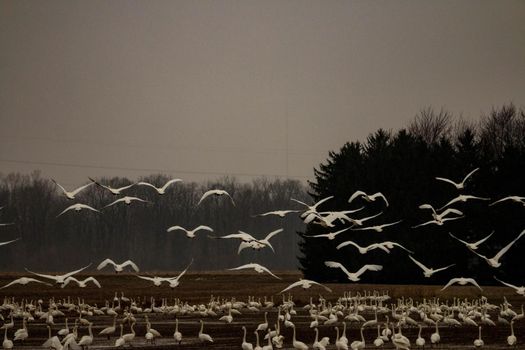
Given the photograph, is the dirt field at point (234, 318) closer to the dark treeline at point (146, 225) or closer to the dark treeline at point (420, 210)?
the dark treeline at point (420, 210)

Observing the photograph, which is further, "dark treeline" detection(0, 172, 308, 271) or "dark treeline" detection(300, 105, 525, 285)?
"dark treeline" detection(0, 172, 308, 271)

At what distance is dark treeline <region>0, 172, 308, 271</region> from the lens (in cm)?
14762

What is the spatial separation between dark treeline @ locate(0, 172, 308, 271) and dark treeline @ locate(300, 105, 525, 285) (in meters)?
66.4

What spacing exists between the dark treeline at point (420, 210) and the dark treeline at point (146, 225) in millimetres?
66376

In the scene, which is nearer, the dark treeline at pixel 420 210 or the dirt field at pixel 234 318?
the dirt field at pixel 234 318

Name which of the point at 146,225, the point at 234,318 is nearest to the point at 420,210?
the point at 234,318

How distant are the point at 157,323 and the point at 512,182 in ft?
106

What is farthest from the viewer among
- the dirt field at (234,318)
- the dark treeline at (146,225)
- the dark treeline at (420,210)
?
the dark treeline at (146,225)

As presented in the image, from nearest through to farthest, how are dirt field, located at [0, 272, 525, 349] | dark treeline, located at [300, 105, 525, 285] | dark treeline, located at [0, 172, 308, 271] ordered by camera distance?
dirt field, located at [0, 272, 525, 349]
dark treeline, located at [300, 105, 525, 285]
dark treeline, located at [0, 172, 308, 271]

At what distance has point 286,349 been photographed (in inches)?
1396

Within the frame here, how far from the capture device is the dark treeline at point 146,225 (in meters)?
148

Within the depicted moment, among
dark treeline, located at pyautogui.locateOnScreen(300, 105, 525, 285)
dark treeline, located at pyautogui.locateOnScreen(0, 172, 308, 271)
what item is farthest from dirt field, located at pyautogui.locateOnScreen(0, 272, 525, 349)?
dark treeline, located at pyautogui.locateOnScreen(0, 172, 308, 271)

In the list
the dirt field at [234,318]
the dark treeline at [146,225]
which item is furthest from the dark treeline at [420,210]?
the dark treeline at [146,225]

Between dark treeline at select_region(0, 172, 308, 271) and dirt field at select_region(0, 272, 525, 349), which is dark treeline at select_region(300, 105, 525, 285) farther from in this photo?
dark treeline at select_region(0, 172, 308, 271)
